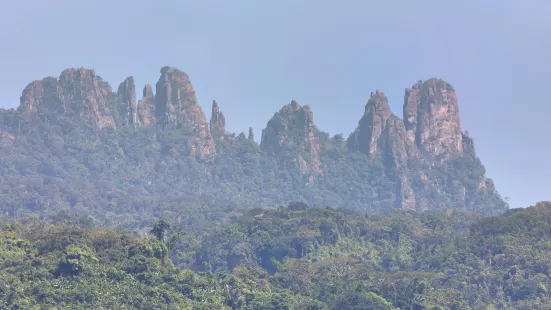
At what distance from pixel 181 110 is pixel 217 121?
24.9 feet

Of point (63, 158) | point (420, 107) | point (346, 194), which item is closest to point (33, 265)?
point (63, 158)

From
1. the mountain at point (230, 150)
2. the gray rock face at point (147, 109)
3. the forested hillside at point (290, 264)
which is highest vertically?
the gray rock face at point (147, 109)

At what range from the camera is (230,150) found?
18538 cm

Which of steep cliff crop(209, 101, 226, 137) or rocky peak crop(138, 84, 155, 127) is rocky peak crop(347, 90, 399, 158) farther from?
rocky peak crop(138, 84, 155, 127)

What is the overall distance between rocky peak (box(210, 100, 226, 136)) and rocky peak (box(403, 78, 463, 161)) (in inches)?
1188

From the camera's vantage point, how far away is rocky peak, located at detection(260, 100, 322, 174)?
18350cm

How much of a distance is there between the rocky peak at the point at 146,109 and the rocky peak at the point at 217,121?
9530 mm

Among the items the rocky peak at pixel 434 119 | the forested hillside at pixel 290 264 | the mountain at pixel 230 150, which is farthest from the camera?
the rocky peak at pixel 434 119

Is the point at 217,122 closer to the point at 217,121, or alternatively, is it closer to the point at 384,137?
the point at 217,121

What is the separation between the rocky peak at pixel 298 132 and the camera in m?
184

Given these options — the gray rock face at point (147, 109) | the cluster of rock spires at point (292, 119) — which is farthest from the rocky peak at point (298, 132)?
the gray rock face at point (147, 109)

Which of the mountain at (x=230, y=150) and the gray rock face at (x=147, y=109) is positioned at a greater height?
the gray rock face at (x=147, y=109)

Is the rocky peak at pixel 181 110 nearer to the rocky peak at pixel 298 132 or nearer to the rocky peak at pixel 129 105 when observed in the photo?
the rocky peak at pixel 129 105

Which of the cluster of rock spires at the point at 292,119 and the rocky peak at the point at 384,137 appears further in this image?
the rocky peak at the point at 384,137
